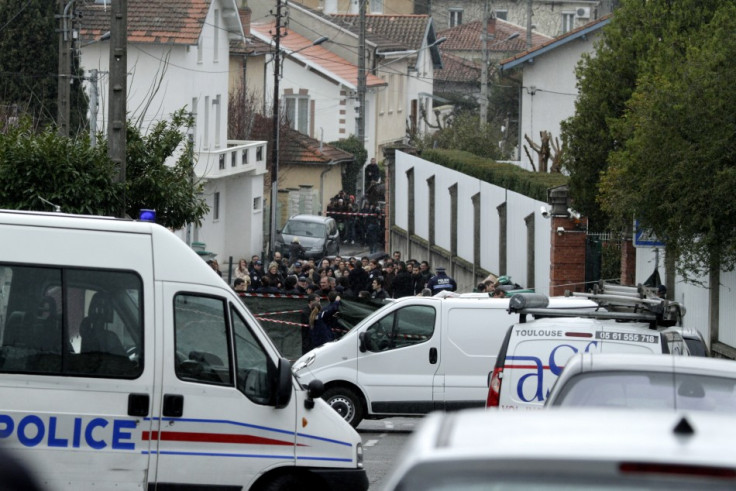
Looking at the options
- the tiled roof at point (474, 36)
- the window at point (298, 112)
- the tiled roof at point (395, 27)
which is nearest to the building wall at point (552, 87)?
the window at point (298, 112)

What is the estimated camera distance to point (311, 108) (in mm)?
67688

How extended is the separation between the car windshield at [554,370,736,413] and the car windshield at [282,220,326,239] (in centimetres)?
4075

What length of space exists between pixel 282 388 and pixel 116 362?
1123mm

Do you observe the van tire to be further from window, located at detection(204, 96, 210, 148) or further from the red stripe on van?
window, located at detection(204, 96, 210, 148)

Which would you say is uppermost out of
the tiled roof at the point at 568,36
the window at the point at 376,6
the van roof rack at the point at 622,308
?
the window at the point at 376,6

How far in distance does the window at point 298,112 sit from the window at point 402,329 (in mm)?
50231

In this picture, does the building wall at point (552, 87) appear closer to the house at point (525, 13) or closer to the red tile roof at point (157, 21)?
the red tile roof at point (157, 21)

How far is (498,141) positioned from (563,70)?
11.8 meters

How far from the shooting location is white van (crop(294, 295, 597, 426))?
16.5 m

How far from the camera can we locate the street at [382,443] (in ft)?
43.3

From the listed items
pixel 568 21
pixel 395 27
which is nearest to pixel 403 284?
pixel 395 27

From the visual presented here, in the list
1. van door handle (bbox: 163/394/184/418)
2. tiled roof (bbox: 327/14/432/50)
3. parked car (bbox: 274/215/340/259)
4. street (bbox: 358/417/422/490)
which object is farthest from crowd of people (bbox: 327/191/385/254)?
van door handle (bbox: 163/394/184/418)

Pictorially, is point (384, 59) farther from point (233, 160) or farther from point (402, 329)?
point (402, 329)

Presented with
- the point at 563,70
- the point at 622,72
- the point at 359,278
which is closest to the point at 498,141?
the point at 563,70
